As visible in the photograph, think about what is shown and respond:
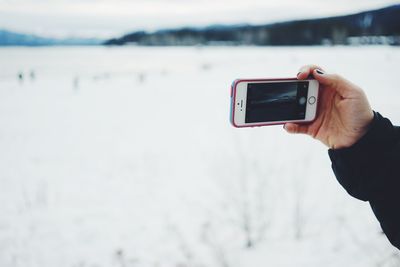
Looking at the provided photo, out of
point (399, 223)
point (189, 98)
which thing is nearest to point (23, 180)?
point (399, 223)

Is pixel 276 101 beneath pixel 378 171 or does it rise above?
above

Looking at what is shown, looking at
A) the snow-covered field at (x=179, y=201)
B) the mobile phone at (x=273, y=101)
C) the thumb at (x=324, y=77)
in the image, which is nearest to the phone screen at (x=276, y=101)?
the mobile phone at (x=273, y=101)

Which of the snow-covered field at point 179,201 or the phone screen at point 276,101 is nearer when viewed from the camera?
the phone screen at point 276,101

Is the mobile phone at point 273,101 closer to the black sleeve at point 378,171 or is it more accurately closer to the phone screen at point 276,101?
the phone screen at point 276,101

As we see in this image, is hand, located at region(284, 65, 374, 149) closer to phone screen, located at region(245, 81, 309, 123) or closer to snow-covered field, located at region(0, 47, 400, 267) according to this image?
phone screen, located at region(245, 81, 309, 123)

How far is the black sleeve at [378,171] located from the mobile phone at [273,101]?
1.03 ft

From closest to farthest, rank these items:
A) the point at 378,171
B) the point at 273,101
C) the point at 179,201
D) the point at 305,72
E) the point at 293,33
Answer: the point at 378,171
the point at 305,72
the point at 273,101
the point at 179,201
the point at 293,33

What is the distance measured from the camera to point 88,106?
12.5m

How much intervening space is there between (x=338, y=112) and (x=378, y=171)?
0.38 meters

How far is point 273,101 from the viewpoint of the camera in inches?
64.9

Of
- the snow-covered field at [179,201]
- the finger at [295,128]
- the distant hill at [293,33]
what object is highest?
the distant hill at [293,33]

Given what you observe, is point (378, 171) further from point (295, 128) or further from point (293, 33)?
point (293, 33)

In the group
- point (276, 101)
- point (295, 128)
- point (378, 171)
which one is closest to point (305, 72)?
point (276, 101)

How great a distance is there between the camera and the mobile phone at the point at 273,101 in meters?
1.58
